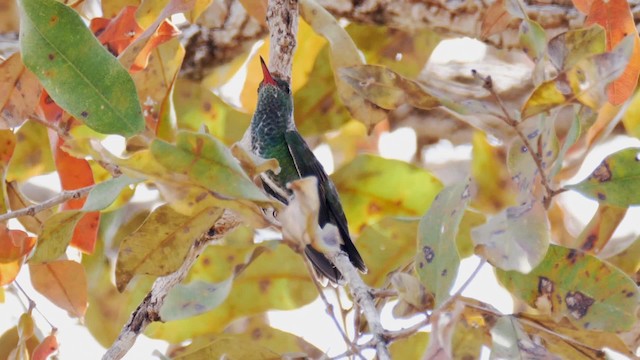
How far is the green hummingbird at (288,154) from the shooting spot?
1.34m

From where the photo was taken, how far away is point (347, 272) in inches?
40.0

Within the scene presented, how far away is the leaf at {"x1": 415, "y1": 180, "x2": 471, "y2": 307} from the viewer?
36.6 inches

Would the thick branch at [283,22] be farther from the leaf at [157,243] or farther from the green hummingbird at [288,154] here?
the leaf at [157,243]

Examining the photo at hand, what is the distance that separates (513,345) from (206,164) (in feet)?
1.10

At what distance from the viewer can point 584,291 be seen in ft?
3.29

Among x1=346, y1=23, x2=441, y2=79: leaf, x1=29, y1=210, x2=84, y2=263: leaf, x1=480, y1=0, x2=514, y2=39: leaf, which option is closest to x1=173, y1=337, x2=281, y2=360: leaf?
x1=29, y1=210, x2=84, y2=263: leaf

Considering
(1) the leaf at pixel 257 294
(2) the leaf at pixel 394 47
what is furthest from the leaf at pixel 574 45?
(2) the leaf at pixel 394 47

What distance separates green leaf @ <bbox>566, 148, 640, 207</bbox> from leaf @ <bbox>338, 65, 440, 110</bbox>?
180mm

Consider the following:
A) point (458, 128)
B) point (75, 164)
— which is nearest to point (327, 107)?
point (75, 164)

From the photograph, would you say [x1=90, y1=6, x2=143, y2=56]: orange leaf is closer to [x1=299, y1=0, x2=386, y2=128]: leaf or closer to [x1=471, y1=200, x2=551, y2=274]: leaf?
[x1=299, y1=0, x2=386, y2=128]: leaf

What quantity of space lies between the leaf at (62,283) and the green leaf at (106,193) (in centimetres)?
46

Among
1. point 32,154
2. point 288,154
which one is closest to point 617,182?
point 288,154

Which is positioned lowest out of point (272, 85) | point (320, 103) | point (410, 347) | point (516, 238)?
point (410, 347)

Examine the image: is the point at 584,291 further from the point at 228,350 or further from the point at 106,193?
the point at 106,193
